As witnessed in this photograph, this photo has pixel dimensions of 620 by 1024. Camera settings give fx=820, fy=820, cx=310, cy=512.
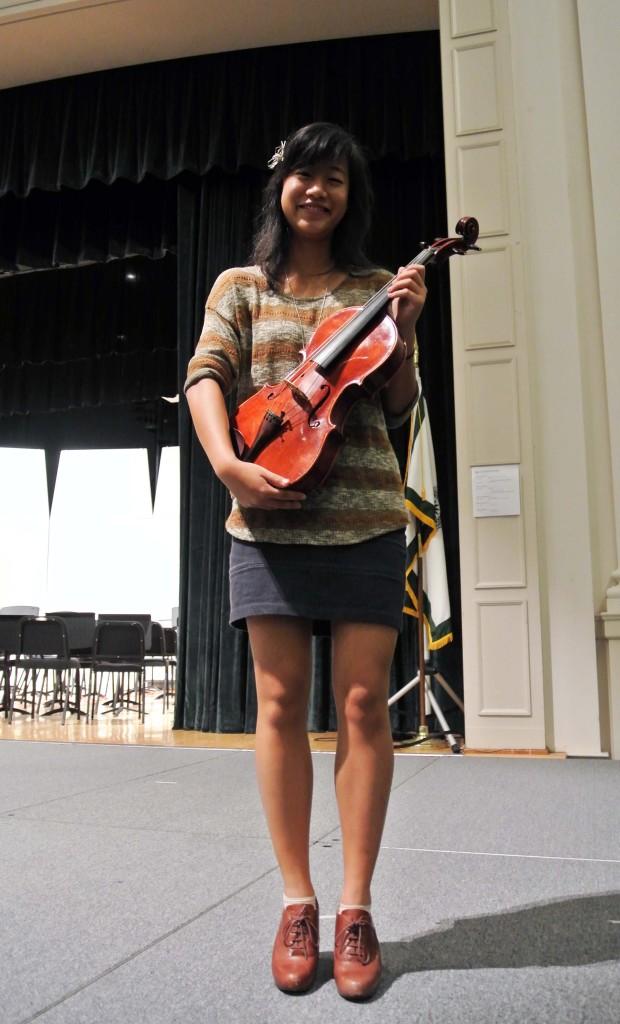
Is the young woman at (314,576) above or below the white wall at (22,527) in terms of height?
below

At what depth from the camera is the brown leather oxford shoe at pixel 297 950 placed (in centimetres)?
98

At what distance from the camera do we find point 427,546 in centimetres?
417

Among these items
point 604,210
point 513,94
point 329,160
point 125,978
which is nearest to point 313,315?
point 329,160

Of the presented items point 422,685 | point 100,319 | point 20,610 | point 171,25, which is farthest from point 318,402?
point 20,610

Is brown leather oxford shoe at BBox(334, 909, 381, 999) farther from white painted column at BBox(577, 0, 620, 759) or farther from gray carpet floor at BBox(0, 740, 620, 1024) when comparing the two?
white painted column at BBox(577, 0, 620, 759)

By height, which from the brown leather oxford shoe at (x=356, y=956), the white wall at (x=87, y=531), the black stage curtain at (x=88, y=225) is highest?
the black stage curtain at (x=88, y=225)

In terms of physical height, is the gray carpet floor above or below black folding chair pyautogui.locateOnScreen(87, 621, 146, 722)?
below

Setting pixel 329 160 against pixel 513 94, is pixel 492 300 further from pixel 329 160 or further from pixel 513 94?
pixel 329 160

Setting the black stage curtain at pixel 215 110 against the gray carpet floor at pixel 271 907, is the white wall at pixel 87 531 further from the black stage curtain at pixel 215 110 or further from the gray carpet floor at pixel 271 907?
the gray carpet floor at pixel 271 907

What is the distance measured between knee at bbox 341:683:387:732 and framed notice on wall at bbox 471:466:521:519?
2.69 meters

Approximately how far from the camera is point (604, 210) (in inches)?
148

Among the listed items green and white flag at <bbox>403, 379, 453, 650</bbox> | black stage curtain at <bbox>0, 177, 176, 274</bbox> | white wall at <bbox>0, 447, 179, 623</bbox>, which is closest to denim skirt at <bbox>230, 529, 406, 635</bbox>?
green and white flag at <bbox>403, 379, 453, 650</bbox>

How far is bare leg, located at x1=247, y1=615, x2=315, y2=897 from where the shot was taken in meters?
1.09

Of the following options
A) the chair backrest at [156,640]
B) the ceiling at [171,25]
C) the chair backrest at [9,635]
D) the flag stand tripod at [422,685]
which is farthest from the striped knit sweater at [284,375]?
the chair backrest at [156,640]
